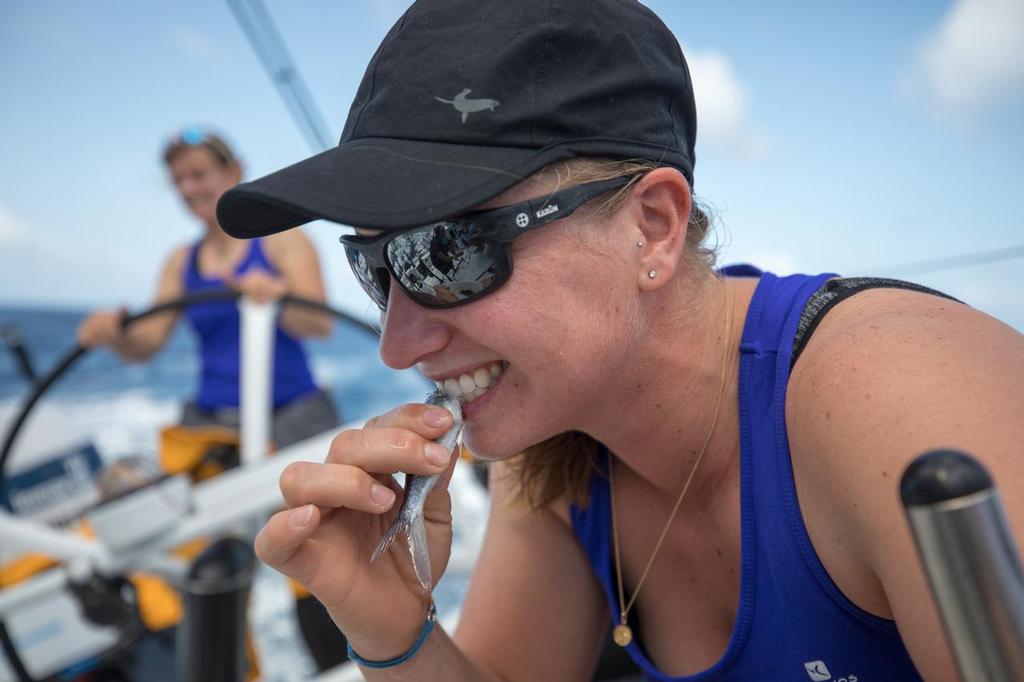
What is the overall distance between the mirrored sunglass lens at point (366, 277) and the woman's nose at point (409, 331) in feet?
0.07

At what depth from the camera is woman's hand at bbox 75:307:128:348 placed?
8.12 feet

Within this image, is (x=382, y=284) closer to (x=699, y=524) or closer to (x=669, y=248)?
(x=669, y=248)

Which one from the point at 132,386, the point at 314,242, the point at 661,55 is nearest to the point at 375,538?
the point at 661,55

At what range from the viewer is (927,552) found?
394 millimetres

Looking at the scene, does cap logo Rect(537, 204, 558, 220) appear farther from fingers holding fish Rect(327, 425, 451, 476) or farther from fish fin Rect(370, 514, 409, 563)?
fish fin Rect(370, 514, 409, 563)

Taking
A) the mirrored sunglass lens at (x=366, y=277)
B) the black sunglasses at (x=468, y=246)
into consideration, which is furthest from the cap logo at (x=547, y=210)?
the mirrored sunglass lens at (x=366, y=277)

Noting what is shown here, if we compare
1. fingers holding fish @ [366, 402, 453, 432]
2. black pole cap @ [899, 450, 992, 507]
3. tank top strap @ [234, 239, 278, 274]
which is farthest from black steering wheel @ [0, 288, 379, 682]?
black pole cap @ [899, 450, 992, 507]

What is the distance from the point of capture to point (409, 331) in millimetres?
942

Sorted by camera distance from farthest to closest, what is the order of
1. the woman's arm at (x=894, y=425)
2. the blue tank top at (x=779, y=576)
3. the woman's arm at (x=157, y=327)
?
1. the woman's arm at (x=157, y=327)
2. the blue tank top at (x=779, y=576)
3. the woman's arm at (x=894, y=425)

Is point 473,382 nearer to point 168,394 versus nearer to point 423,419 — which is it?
point 423,419

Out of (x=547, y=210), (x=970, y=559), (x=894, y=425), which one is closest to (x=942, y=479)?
(x=970, y=559)

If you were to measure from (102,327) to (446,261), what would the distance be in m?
2.00

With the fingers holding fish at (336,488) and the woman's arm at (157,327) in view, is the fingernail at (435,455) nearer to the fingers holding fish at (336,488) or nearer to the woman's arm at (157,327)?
the fingers holding fish at (336,488)

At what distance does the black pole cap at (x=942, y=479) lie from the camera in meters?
0.38
